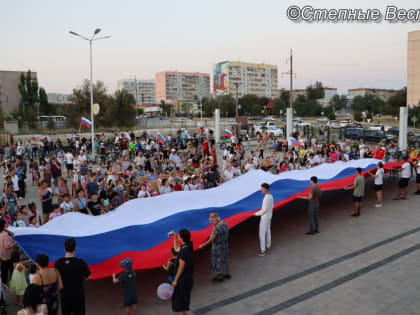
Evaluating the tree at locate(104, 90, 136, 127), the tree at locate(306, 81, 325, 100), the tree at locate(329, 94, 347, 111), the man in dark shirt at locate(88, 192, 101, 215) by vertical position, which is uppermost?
the tree at locate(306, 81, 325, 100)

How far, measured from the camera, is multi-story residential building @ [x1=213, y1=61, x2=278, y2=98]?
140 m

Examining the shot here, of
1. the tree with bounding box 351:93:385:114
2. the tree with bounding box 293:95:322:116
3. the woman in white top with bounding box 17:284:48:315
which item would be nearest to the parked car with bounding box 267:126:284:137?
the woman in white top with bounding box 17:284:48:315

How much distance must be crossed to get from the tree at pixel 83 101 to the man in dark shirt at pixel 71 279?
34.3 metres

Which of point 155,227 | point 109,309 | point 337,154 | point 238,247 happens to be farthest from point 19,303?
point 337,154

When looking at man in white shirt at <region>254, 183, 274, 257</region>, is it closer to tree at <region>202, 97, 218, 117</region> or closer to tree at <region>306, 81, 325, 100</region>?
tree at <region>202, 97, 218, 117</region>

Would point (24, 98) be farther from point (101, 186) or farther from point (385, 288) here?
point (385, 288)

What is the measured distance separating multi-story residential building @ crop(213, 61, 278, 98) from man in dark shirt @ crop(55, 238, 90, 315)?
129 meters

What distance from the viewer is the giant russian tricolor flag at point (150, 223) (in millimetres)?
6082

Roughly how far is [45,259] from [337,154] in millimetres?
14774

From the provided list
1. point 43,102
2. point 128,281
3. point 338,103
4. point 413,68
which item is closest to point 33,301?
point 128,281

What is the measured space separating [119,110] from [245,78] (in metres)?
113

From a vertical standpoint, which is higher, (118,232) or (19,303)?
(118,232)

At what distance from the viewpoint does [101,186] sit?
10.3 metres

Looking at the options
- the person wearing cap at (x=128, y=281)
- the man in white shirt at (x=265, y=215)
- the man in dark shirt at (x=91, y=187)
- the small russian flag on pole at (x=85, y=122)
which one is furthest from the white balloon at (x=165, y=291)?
the small russian flag on pole at (x=85, y=122)
